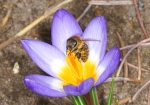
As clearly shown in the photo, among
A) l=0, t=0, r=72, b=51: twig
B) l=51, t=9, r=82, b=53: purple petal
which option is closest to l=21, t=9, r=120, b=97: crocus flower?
l=51, t=9, r=82, b=53: purple petal

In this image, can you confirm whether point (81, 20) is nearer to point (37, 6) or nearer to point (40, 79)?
point (37, 6)

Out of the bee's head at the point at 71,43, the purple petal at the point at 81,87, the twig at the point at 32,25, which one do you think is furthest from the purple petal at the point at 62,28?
the twig at the point at 32,25

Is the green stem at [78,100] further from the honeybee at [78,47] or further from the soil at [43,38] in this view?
the soil at [43,38]

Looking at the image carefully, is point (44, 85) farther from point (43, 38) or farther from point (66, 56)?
point (43, 38)

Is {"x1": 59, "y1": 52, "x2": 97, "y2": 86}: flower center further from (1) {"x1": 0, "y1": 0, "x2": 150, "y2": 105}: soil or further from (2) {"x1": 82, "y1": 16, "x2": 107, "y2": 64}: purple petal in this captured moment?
(1) {"x1": 0, "y1": 0, "x2": 150, "y2": 105}: soil

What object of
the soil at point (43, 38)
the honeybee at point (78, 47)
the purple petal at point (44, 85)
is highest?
the honeybee at point (78, 47)

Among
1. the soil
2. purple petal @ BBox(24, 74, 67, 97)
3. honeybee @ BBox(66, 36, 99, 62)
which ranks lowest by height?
the soil

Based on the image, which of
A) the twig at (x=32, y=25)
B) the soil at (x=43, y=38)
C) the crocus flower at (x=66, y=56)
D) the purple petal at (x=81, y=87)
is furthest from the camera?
the twig at (x=32, y=25)

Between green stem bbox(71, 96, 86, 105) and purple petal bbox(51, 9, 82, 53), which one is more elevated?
purple petal bbox(51, 9, 82, 53)
